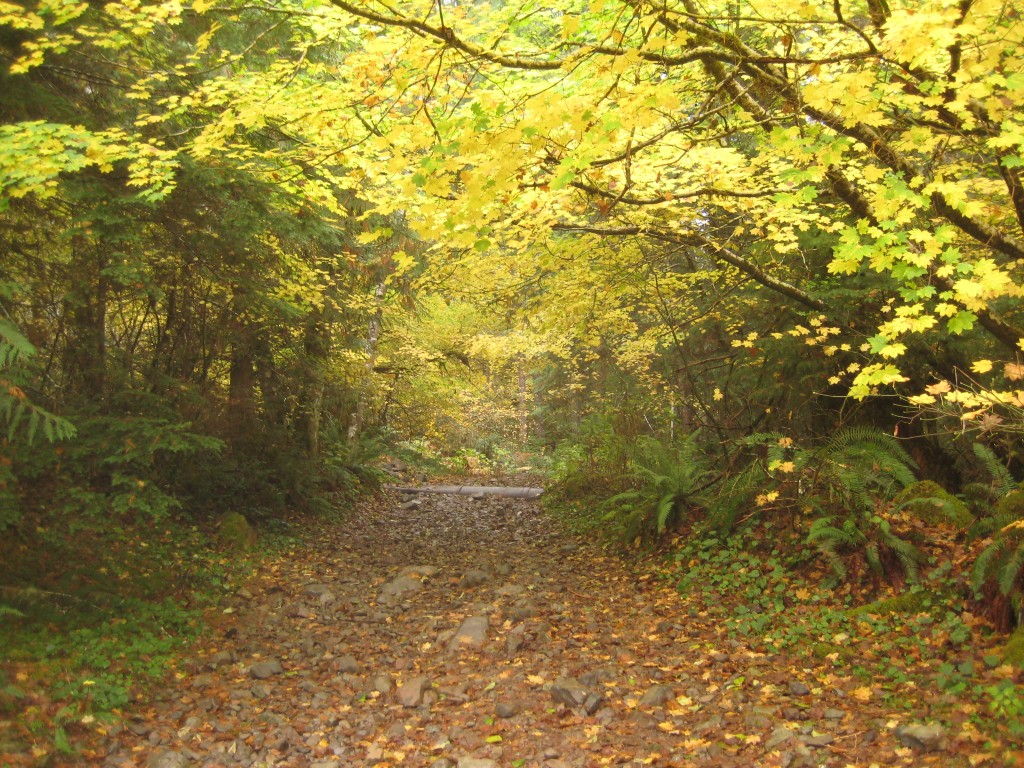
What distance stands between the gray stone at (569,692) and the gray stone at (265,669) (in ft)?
7.72

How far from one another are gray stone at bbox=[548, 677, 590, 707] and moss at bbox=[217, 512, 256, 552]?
16.6 ft

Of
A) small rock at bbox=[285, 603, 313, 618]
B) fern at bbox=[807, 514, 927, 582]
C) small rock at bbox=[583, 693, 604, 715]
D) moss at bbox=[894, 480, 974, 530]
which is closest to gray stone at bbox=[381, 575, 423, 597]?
small rock at bbox=[285, 603, 313, 618]

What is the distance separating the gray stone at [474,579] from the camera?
8.20 m

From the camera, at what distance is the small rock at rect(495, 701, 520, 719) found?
192 inches

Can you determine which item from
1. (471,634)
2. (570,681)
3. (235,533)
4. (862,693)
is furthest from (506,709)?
(235,533)

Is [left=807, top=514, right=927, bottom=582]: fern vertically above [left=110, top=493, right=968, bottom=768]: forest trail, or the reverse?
[left=807, top=514, right=927, bottom=582]: fern

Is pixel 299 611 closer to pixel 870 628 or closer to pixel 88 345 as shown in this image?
pixel 88 345

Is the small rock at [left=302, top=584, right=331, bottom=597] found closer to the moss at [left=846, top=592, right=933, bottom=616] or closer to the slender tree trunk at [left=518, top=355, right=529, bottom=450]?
the moss at [left=846, top=592, right=933, bottom=616]

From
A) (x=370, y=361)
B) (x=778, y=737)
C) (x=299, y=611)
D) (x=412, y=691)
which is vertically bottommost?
(x=299, y=611)

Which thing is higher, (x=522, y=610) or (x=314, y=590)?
(x=522, y=610)

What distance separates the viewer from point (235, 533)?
878 cm

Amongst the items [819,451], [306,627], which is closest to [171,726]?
[306,627]

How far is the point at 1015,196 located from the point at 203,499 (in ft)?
30.0

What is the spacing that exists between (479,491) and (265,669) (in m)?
10.8
